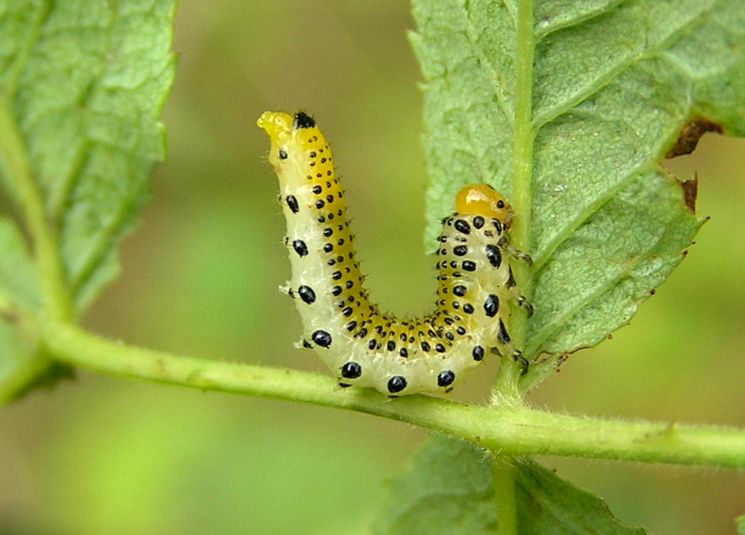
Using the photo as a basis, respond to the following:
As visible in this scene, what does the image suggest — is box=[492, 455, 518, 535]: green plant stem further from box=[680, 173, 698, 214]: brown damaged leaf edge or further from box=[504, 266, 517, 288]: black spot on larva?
box=[680, 173, 698, 214]: brown damaged leaf edge

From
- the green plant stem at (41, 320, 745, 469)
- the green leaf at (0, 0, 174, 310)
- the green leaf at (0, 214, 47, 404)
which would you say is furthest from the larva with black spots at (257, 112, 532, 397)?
the green leaf at (0, 214, 47, 404)

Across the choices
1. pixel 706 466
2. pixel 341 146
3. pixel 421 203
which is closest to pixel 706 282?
pixel 421 203

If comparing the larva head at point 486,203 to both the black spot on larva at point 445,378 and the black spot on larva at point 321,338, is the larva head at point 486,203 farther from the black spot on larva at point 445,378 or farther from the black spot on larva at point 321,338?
the black spot on larva at point 321,338

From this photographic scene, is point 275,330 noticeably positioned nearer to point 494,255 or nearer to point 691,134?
point 494,255

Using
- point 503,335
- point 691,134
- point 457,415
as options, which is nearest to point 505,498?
point 457,415

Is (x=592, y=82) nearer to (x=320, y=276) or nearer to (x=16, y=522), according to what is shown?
(x=320, y=276)

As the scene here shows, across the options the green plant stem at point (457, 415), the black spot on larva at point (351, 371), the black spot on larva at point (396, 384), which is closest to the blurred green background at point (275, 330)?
the green plant stem at point (457, 415)
